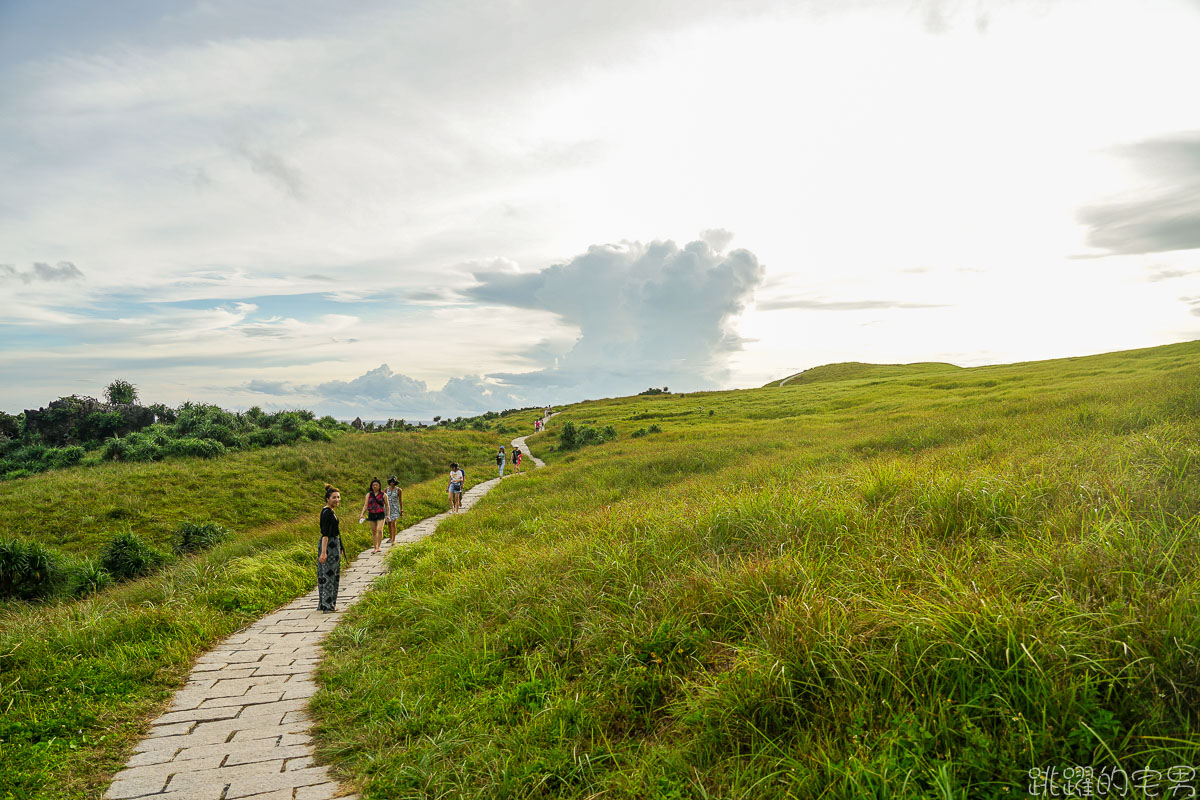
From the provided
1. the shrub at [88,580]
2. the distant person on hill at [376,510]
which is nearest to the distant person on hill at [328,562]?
the distant person on hill at [376,510]

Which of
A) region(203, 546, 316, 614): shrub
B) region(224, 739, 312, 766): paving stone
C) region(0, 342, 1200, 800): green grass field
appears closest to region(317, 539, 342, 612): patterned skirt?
region(0, 342, 1200, 800): green grass field

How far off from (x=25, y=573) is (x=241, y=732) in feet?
41.5

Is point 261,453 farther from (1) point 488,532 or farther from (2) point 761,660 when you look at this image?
(2) point 761,660

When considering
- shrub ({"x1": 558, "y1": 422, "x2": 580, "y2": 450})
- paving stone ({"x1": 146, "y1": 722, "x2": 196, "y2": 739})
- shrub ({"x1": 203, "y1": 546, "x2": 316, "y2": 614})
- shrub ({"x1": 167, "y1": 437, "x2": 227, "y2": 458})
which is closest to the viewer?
paving stone ({"x1": 146, "y1": 722, "x2": 196, "y2": 739})

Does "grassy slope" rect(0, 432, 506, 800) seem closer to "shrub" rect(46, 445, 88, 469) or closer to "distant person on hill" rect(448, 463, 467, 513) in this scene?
"distant person on hill" rect(448, 463, 467, 513)

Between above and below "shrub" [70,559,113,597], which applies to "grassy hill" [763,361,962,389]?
above

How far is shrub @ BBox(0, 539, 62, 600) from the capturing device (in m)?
13.0

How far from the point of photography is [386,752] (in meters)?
5.07

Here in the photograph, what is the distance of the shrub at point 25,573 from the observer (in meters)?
13.0

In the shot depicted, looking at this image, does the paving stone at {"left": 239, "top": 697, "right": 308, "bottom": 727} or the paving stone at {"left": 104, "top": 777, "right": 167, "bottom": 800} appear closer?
the paving stone at {"left": 104, "top": 777, "right": 167, "bottom": 800}

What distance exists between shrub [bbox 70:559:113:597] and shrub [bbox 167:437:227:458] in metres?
20.9

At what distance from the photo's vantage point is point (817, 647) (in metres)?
4.39

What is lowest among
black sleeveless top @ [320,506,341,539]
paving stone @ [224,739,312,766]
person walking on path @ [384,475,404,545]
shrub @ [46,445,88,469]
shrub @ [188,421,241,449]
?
paving stone @ [224,739,312,766]

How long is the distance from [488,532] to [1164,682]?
39.8 feet
